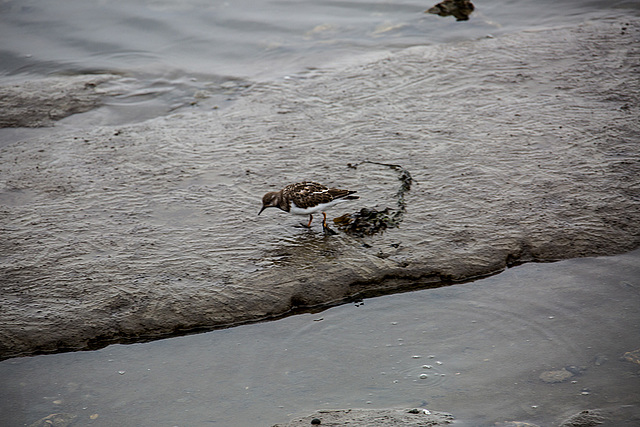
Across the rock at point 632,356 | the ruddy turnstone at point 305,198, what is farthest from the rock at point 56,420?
the rock at point 632,356

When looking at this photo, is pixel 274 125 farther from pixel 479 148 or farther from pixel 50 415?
pixel 50 415

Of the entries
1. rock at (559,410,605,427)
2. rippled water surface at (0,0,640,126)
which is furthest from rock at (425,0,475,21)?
rock at (559,410,605,427)

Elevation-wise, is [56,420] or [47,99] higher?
[47,99]

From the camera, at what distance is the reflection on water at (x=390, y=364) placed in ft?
15.2

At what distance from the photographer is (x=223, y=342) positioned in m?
5.38

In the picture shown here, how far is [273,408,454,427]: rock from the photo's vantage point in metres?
4.29

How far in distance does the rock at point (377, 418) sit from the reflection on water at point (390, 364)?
12 cm

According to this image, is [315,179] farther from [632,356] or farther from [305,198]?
[632,356]

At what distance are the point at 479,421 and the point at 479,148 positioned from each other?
4167mm

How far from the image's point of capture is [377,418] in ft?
14.3

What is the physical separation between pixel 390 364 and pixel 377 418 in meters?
0.71

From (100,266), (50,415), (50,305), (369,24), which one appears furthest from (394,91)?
(50,415)

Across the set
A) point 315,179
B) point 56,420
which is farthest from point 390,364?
point 315,179

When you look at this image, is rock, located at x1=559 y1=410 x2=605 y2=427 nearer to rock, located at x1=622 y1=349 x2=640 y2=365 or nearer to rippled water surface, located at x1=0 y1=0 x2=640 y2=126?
rock, located at x1=622 y1=349 x2=640 y2=365
